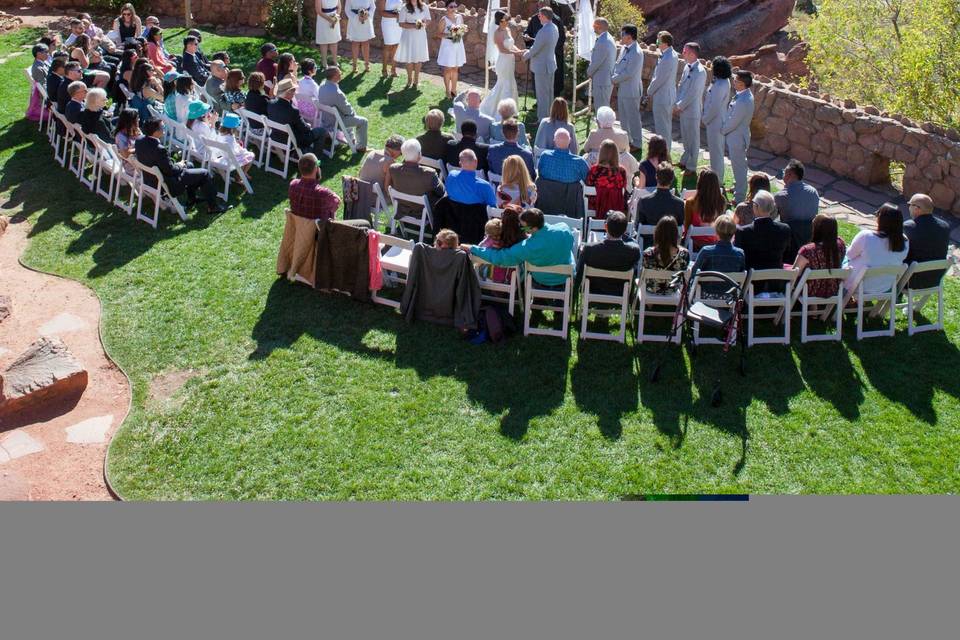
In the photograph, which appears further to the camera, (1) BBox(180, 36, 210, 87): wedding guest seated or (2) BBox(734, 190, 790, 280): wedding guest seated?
(1) BBox(180, 36, 210, 87): wedding guest seated

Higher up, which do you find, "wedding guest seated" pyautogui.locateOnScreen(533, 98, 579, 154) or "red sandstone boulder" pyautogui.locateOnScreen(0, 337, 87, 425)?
"wedding guest seated" pyautogui.locateOnScreen(533, 98, 579, 154)

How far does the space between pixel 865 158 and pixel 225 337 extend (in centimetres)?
904

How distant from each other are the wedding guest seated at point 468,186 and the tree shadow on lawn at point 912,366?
154 inches

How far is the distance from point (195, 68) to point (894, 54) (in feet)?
41.8

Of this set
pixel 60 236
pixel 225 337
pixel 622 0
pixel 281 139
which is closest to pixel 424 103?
pixel 281 139

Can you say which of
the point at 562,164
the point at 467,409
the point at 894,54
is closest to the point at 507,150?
the point at 562,164

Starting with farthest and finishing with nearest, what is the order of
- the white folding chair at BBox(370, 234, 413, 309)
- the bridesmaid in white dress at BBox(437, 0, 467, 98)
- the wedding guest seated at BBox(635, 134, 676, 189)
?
the bridesmaid in white dress at BBox(437, 0, 467, 98) < the wedding guest seated at BBox(635, 134, 676, 189) < the white folding chair at BBox(370, 234, 413, 309)

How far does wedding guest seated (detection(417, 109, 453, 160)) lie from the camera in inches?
449

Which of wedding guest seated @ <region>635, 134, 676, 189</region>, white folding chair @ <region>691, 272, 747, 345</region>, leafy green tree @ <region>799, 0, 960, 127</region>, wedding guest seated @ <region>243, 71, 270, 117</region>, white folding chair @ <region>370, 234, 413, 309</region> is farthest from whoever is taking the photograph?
leafy green tree @ <region>799, 0, 960, 127</region>

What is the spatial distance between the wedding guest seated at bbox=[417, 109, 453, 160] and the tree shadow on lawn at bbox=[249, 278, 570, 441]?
2.43 m

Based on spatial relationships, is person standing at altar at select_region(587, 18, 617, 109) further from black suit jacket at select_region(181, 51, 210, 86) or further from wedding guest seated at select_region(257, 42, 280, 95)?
black suit jacket at select_region(181, 51, 210, 86)

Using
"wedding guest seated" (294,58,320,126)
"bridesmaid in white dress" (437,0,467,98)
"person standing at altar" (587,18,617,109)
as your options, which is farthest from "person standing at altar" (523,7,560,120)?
"wedding guest seated" (294,58,320,126)

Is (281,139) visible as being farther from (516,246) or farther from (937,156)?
(937,156)

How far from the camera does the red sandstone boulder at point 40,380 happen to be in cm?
852
